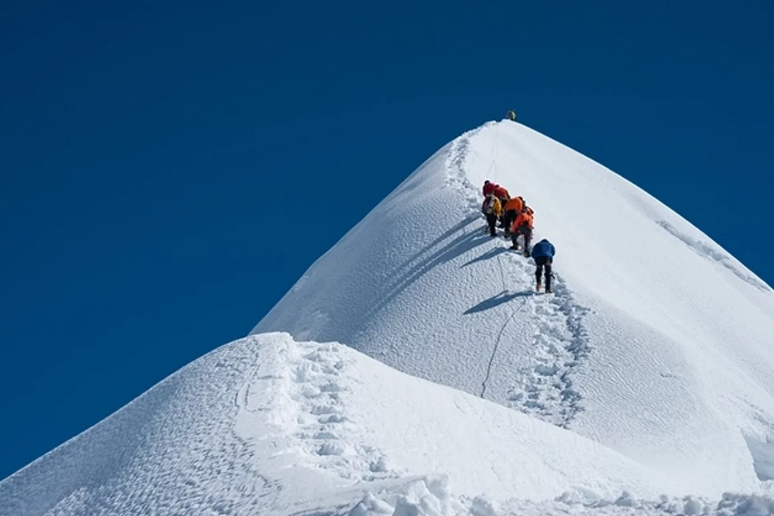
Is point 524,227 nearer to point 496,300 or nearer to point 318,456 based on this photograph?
point 496,300

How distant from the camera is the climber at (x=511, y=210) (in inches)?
891

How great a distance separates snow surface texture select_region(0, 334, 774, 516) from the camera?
8.59 m

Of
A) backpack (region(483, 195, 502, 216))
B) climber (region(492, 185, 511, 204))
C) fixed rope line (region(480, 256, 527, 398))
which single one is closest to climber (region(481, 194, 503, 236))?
backpack (region(483, 195, 502, 216))

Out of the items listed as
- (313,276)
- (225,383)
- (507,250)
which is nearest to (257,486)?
(225,383)

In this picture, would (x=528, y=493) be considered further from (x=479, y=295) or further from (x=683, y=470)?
(x=479, y=295)

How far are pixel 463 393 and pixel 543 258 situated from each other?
7.04 meters

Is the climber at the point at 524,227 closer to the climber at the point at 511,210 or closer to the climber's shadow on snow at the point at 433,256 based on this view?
the climber at the point at 511,210

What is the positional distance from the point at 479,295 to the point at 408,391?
26.4ft

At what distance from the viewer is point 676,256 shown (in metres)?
29.2

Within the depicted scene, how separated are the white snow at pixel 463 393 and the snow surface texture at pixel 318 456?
1.2 inches

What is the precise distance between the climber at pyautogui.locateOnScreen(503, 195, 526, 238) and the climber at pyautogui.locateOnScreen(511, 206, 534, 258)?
0.16 m

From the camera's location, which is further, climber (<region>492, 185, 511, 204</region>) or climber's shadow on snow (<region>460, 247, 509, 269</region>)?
climber (<region>492, 185, 511, 204</region>)

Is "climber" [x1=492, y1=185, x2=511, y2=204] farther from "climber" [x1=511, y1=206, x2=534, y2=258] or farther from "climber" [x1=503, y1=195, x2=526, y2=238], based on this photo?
"climber" [x1=511, y1=206, x2=534, y2=258]

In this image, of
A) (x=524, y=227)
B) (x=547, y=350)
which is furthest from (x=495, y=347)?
(x=524, y=227)
